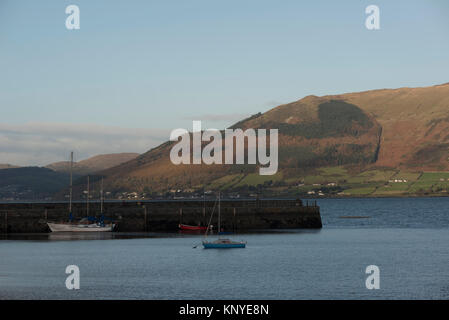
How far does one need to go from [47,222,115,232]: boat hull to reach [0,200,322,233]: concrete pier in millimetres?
973

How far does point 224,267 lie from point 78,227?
42.5m

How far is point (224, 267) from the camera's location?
66.9 meters

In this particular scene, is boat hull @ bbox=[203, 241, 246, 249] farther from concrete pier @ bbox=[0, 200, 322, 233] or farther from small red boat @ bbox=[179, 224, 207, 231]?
small red boat @ bbox=[179, 224, 207, 231]

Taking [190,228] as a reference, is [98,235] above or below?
below

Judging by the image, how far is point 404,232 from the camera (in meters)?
120

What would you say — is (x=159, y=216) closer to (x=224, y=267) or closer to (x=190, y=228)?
(x=190, y=228)

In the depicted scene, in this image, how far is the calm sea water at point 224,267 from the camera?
51469mm

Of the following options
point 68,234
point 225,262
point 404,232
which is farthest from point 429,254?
point 68,234

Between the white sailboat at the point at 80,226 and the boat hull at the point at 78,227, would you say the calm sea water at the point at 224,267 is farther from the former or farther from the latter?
the white sailboat at the point at 80,226

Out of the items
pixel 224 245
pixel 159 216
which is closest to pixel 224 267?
pixel 224 245

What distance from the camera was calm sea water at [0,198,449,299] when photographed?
169 ft
